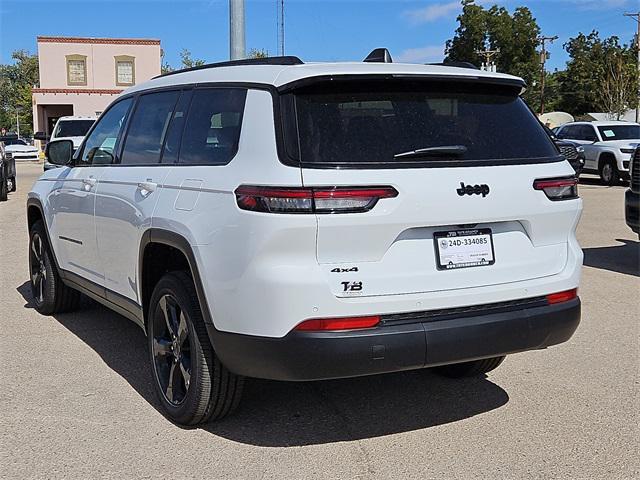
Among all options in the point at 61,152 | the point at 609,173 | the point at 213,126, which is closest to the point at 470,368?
the point at 213,126

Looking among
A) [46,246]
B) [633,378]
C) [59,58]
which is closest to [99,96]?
[59,58]

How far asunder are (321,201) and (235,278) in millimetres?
535

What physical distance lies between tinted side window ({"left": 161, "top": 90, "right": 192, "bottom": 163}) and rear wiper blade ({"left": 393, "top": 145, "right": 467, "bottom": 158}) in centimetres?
138

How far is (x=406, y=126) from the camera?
3627 mm

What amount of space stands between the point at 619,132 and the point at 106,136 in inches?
759

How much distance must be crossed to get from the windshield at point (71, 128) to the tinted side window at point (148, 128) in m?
13.2

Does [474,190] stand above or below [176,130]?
below

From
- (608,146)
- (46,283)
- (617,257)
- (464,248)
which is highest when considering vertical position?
(608,146)

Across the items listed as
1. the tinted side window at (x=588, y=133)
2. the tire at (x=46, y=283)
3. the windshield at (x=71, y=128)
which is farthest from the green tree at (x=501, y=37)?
the tire at (x=46, y=283)

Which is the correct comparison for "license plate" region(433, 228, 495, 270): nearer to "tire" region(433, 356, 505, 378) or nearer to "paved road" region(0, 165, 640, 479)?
"paved road" region(0, 165, 640, 479)

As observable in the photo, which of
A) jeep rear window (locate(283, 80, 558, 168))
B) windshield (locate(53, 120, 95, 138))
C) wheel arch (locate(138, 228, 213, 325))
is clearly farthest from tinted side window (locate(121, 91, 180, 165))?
windshield (locate(53, 120, 95, 138))

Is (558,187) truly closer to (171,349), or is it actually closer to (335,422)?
(335,422)

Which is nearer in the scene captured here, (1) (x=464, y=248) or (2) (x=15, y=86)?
(1) (x=464, y=248)

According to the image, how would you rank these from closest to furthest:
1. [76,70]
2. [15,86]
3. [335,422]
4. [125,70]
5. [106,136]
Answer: [335,422]
[106,136]
[76,70]
[125,70]
[15,86]
